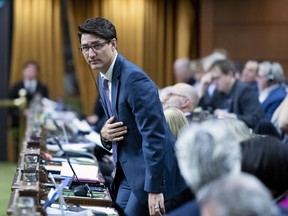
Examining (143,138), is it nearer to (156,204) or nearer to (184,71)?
(156,204)

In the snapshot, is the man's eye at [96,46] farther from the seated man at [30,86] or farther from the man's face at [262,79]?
the seated man at [30,86]

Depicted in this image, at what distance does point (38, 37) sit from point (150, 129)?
8636 mm

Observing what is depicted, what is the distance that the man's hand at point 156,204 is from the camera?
4.09 metres

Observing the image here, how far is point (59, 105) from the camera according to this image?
37.1 feet

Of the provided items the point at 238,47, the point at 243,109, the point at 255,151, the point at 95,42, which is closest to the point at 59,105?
the point at 238,47

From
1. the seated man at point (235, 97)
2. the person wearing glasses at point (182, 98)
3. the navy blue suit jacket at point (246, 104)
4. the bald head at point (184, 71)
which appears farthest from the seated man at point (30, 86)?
the person wearing glasses at point (182, 98)

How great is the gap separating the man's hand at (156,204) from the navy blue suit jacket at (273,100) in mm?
3855

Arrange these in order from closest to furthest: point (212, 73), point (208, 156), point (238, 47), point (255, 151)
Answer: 1. point (208, 156)
2. point (255, 151)
3. point (212, 73)
4. point (238, 47)

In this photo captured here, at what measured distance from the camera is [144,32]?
12562 mm

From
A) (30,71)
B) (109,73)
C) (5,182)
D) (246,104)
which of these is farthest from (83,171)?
(30,71)

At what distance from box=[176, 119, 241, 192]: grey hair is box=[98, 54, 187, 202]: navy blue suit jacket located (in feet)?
4.70

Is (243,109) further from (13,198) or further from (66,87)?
(66,87)

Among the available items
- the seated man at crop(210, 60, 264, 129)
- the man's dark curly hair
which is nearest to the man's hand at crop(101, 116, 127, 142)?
the man's dark curly hair

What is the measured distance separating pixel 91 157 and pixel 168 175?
81.4 inches
